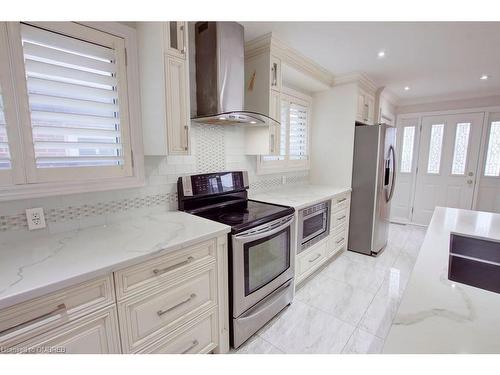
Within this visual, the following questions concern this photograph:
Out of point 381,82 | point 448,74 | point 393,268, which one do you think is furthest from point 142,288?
point 448,74

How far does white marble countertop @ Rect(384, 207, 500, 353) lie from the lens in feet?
1.85

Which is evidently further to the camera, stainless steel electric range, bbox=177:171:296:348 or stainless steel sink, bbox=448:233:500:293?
stainless steel electric range, bbox=177:171:296:348

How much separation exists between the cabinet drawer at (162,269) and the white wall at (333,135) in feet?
7.98

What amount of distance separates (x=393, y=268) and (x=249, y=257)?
85.3 inches

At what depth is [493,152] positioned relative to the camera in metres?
3.91

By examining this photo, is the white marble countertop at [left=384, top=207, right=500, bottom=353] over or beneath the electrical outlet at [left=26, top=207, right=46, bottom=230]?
beneath

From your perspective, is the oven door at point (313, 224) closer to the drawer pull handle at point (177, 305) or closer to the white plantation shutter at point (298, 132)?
the white plantation shutter at point (298, 132)

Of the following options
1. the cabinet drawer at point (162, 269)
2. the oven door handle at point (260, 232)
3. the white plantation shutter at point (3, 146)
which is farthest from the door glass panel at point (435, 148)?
the white plantation shutter at point (3, 146)

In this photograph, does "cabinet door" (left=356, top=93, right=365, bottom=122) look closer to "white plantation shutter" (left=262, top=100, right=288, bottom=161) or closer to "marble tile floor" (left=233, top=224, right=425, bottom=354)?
"white plantation shutter" (left=262, top=100, right=288, bottom=161)

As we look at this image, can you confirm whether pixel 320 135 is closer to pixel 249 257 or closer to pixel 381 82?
pixel 381 82

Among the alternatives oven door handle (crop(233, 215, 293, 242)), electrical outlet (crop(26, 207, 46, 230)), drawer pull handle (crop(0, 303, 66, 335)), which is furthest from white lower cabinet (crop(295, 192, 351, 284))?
electrical outlet (crop(26, 207, 46, 230))

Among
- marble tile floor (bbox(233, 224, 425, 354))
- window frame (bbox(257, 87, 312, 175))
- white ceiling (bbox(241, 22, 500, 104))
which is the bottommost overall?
marble tile floor (bbox(233, 224, 425, 354))

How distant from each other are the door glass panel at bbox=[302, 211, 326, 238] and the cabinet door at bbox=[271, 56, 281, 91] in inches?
52.7
